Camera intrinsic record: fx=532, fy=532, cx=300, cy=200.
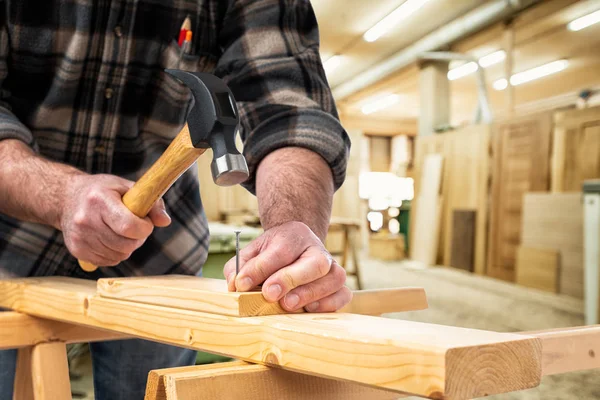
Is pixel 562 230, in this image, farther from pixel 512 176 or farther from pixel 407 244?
pixel 407 244

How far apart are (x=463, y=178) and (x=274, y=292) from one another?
21.7 feet

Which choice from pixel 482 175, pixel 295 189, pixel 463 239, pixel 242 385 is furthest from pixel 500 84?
pixel 242 385

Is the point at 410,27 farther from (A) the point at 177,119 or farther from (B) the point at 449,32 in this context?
(A) the point at 177,119

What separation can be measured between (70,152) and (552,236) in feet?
16.7

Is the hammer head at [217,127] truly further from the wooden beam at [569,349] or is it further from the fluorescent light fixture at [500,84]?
the fluorescent light fixture at [500,84]

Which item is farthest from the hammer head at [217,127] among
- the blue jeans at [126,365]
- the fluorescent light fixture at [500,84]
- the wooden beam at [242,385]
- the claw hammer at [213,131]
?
the fluorescent light fixture at [500,84]

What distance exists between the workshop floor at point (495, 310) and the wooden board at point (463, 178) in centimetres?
60

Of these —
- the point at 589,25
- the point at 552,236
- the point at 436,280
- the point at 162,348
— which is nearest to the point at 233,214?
the point at 436,280

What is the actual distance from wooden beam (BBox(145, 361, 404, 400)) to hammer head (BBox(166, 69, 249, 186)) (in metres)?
0.25

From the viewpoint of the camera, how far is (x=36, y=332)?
101 centimetres

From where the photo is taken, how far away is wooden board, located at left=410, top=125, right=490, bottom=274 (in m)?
6.60

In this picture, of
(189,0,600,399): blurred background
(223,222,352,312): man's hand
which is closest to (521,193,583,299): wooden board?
(189,0,600,399): blurred background

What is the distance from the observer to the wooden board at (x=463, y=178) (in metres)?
6.60

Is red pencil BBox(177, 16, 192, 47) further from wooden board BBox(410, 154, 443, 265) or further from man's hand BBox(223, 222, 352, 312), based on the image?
wooden board BBox(410, 154, 443, 265)
